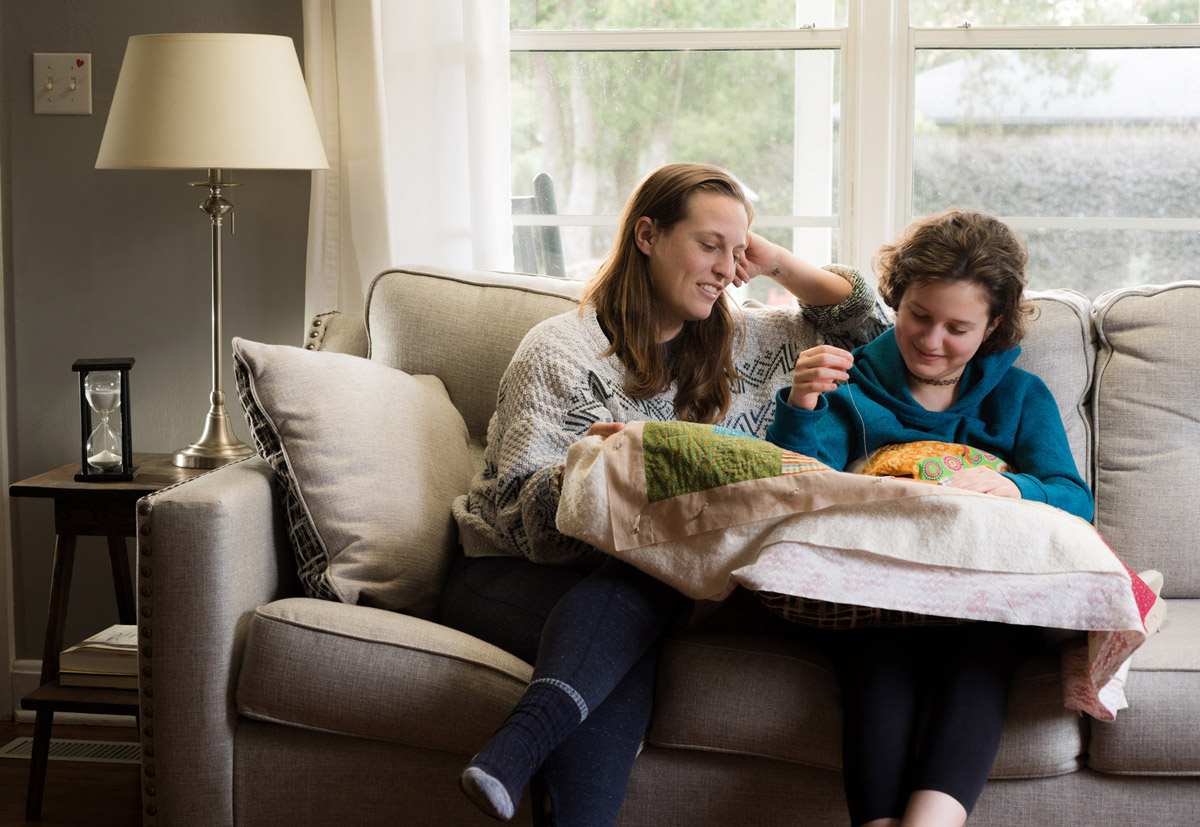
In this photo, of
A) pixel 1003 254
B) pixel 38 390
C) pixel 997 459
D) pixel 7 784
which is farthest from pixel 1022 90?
pixel 7 784

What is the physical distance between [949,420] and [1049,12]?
1167 millimetres

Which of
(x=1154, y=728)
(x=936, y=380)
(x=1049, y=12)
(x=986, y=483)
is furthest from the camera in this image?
(x=1049, y=12)

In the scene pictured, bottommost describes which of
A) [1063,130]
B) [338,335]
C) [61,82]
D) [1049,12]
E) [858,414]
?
[858,414]

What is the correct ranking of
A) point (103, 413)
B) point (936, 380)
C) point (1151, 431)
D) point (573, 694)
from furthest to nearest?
point (103, 413), point (1151, 431), point (936, 380), point (573, 694)

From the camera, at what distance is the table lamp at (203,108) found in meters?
1.91

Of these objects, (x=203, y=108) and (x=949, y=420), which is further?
(x=203, y=108)

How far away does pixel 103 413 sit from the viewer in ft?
6.61

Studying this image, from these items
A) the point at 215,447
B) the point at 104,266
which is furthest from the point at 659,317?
the point at 104,266

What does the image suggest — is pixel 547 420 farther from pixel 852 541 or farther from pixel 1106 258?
pixel 1106 258

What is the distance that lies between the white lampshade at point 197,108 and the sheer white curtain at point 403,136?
0.94 ft

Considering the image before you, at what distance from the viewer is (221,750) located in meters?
1.41

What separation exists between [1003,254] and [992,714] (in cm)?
69

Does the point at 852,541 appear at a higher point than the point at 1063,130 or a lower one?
lower

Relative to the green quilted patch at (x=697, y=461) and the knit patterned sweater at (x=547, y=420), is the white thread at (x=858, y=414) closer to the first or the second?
the knit patterned sweater at (x=547, y=420)
